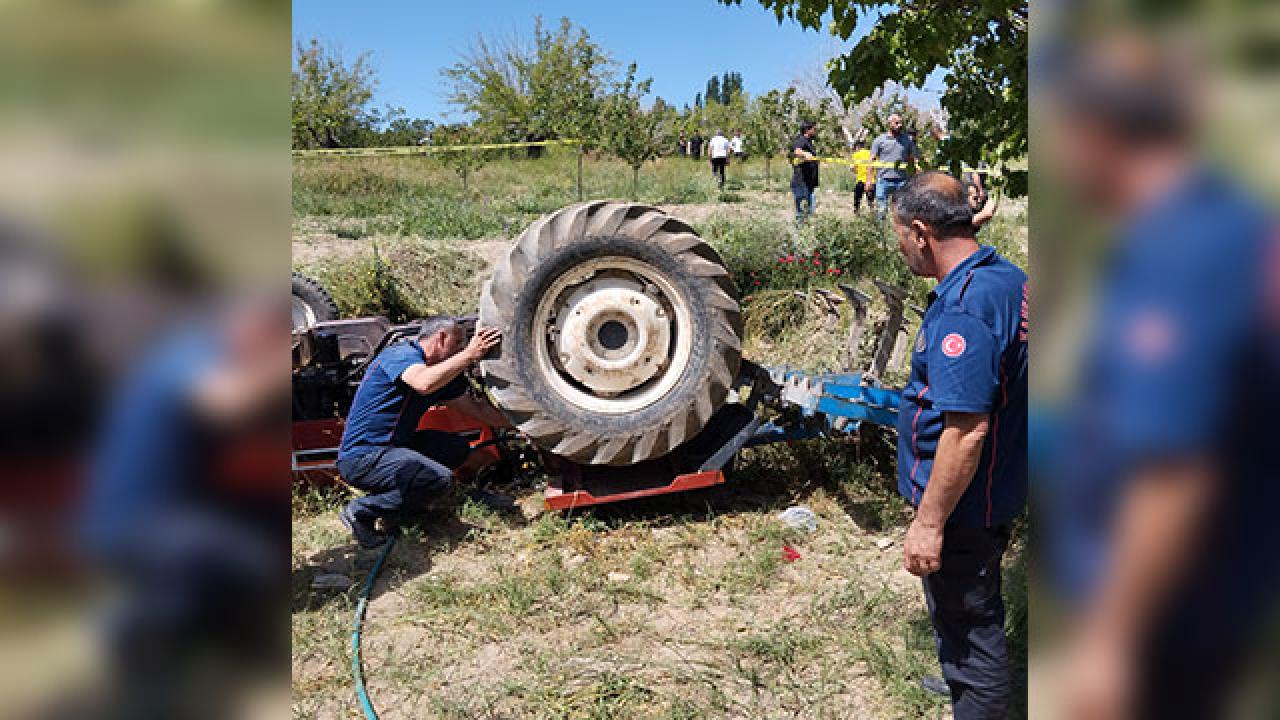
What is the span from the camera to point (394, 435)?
4.62 metres

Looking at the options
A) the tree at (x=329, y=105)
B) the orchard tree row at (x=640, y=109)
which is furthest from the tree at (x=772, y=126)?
the tree at (x=329, y=105)

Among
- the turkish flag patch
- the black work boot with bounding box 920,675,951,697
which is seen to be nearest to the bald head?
the turkish flag patch

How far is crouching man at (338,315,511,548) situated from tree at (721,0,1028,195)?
7.94 feet

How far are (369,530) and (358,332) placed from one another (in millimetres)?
1546

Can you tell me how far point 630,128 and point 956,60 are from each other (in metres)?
14.4

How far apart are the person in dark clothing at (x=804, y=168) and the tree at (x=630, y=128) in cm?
508

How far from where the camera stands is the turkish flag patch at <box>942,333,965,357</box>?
91.7 inches

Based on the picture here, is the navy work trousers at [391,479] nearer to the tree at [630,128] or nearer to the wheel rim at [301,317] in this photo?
the wheel rim at [301,317]
